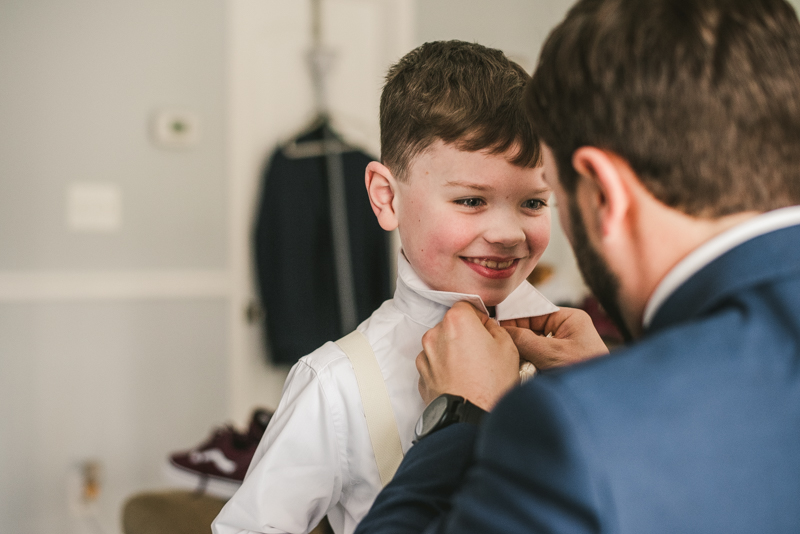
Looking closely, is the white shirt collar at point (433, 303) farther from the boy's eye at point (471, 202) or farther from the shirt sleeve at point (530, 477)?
the shirt sleeve at point (530, 477)

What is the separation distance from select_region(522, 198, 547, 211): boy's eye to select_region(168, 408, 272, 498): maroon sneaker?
1.10 m

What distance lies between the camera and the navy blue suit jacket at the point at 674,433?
44 cm

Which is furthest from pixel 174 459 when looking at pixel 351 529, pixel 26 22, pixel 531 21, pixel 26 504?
pixel 531 21

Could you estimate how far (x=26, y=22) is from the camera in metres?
2.50

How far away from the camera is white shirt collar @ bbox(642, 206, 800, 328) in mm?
530

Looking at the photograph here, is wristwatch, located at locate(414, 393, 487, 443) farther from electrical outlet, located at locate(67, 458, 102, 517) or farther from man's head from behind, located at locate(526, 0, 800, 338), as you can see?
electrical outlet, located at locate(67, 458, 102, 517)

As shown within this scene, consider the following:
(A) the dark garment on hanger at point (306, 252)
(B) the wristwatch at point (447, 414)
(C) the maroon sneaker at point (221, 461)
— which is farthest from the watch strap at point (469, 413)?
(A) the dark garment on hanger at point (306, 252)

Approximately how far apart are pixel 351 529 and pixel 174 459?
126 cm

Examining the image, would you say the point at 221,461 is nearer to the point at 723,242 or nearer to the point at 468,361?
the point at 468,361

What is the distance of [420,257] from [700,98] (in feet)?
1.50

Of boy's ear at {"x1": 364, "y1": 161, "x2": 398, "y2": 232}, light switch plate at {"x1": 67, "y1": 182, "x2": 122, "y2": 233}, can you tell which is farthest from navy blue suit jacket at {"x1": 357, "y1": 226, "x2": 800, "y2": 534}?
light switch plate at {"x1": 67, "y1": 182, "x2": 122, "y2": 233}

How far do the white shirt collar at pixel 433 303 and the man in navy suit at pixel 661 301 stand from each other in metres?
0.24

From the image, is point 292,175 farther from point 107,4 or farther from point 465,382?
point 465,382

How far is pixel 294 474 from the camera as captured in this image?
0.83m
